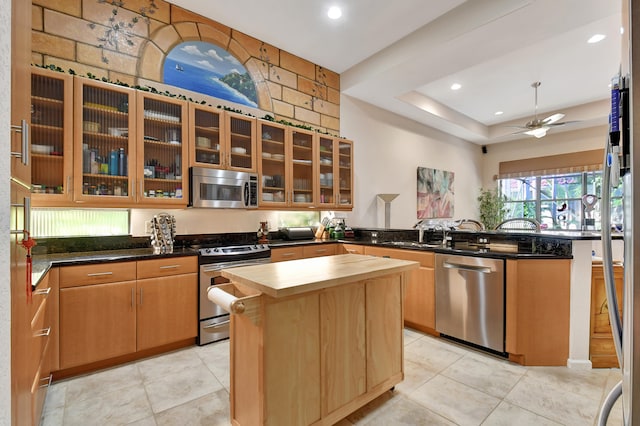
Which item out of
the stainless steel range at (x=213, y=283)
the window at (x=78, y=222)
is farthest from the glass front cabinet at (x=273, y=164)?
the window at (x=78, y=222)

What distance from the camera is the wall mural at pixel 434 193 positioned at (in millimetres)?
6150

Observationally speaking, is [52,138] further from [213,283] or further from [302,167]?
[302,167]

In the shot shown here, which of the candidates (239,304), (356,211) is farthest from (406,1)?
(239,304)

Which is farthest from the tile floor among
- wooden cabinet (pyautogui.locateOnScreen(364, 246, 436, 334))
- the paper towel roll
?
the paper towel roll

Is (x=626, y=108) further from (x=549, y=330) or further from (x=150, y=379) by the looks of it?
(x=150, y=379)

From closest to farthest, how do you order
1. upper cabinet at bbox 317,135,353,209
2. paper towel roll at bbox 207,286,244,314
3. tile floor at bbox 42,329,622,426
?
1. paper towel roll at bbox 207,286,244,314
2. tile floor at bbox 42,329,622,426
3. upper cabinet at bbox 317,135,353,209

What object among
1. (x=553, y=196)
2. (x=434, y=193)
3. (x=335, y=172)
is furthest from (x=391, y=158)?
(x=553, y=196)

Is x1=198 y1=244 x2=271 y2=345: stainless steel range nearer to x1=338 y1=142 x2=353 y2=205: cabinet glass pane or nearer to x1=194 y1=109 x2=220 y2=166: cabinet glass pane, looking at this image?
x1=194 y1=109 x2=220 y2=166: cabinet glass pane

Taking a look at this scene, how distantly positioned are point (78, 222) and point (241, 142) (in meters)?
1.80

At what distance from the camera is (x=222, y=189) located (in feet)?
10.5

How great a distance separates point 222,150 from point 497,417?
3.32 meters

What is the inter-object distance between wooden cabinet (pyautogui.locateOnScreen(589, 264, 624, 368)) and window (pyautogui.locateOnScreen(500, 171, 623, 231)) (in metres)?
→ 4.65

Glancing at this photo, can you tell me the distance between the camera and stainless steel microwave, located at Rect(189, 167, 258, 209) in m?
3.02

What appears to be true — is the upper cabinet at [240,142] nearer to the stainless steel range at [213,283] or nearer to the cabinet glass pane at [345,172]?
the stainless steel range at [213,283]
